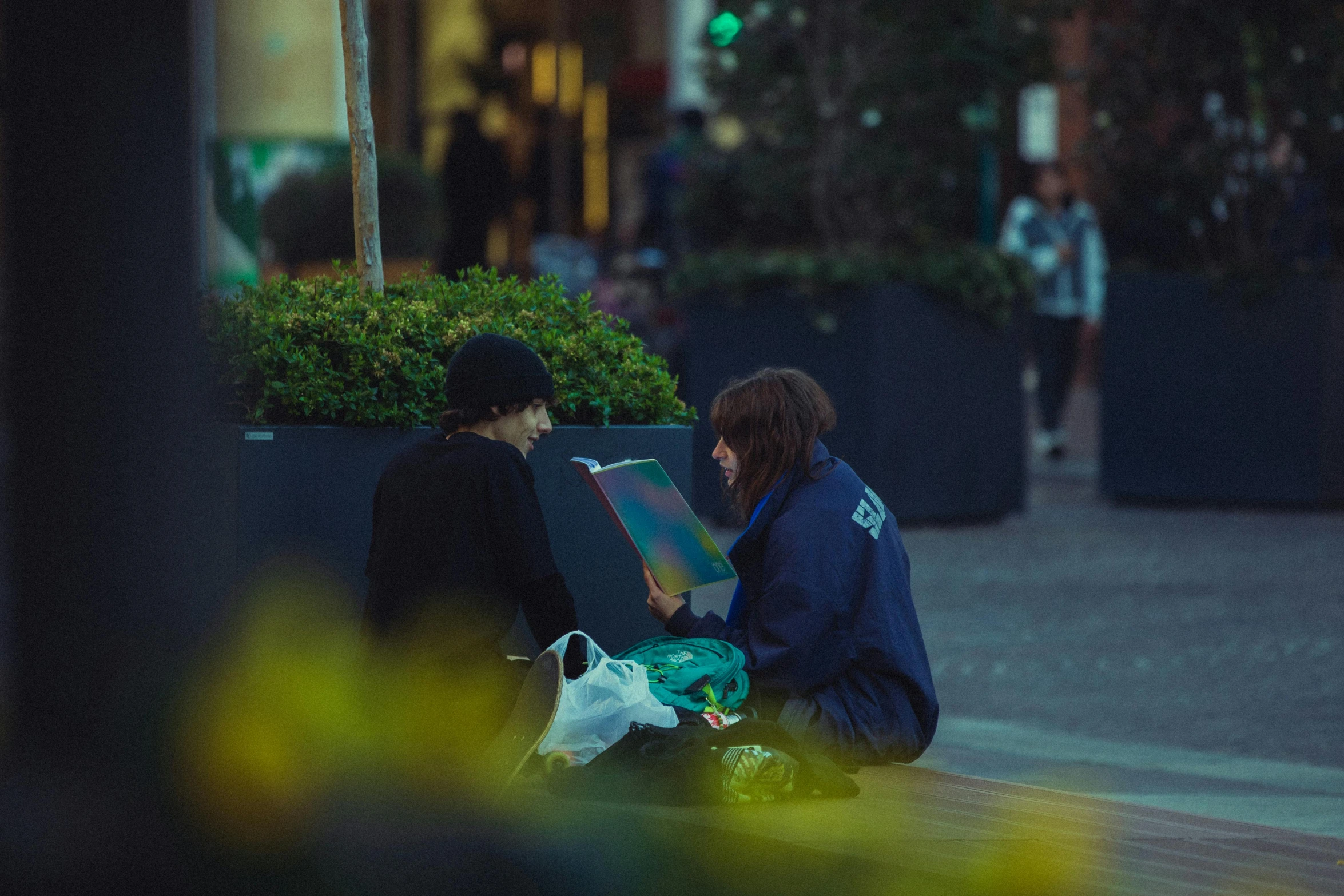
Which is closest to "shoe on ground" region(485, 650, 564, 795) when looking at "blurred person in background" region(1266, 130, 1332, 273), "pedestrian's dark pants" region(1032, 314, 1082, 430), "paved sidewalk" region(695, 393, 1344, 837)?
"paved sidewalk" region(695, 393, 1344, 837)

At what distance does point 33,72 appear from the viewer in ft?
9.18

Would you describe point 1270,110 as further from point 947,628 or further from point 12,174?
point 12,174

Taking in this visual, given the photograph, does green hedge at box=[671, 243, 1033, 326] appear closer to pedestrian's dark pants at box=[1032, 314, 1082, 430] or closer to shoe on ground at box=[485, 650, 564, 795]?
pedestrian's dark pants at box=[1032, 314, 1082, 430]

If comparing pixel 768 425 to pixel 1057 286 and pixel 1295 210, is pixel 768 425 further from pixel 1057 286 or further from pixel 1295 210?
pixel 1057 286

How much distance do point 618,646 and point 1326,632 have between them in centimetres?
360

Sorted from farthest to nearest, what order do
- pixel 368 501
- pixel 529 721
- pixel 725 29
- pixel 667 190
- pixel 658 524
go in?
pixel 667 190 < pixel 725 29 < pixel 368 501 < pixel 658 524 < pixel 529 721

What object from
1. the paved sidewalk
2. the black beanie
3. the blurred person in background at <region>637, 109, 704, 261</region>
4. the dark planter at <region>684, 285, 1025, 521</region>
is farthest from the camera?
the blurred person in background at <region>637, 109, 704, 261</region>

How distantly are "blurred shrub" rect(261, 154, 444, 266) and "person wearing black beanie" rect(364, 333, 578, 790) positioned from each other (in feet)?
43.0

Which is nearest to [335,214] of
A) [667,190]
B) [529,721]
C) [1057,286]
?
[667,190]

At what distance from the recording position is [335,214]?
56.7ft

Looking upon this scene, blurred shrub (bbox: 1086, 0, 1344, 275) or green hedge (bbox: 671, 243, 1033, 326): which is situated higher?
blurred shrub (bbox: 1086, 0, 1344, 275)

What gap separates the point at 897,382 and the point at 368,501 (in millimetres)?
5967

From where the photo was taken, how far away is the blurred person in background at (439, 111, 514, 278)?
15.5 meters

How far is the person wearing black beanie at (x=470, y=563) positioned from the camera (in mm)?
4156
